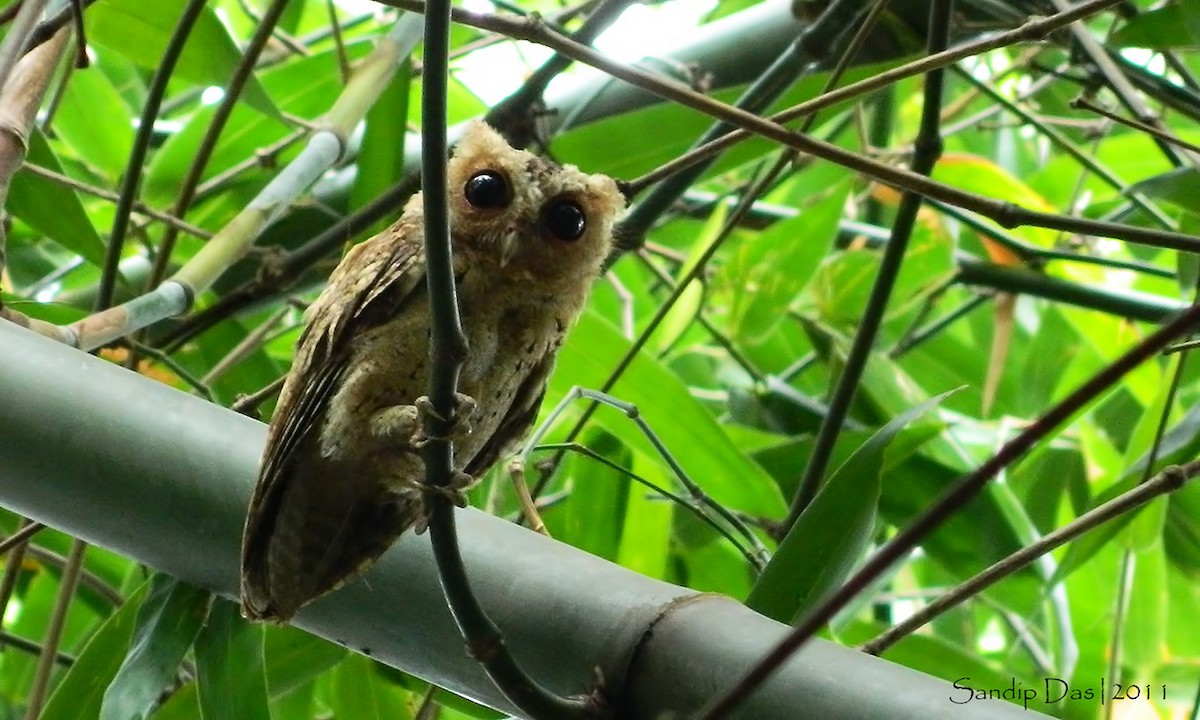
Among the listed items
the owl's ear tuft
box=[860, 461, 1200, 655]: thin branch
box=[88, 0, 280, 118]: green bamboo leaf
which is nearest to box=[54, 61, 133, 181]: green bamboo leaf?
box=[88, 0, 280, 118]: green bamboo leaf

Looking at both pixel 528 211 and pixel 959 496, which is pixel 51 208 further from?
pixel 959 496

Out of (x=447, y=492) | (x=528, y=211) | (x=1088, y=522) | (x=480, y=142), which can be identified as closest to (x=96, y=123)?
(x=480, y=142)

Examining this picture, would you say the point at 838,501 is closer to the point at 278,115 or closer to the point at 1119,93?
the point at 1119,93

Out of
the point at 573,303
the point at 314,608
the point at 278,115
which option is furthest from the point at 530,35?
the point at 278,115

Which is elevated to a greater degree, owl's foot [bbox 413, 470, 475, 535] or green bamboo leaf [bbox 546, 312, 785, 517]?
green bamboo leaf [bbox 546, 312, 785, 517]

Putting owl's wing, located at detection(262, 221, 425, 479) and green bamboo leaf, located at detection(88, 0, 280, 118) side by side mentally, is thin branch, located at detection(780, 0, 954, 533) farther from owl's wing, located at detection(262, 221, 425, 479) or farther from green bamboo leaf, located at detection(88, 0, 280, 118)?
green bamboo leaf, located at detection(88, 0, 280, 118)

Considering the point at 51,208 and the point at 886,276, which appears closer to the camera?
the point at 886,276
